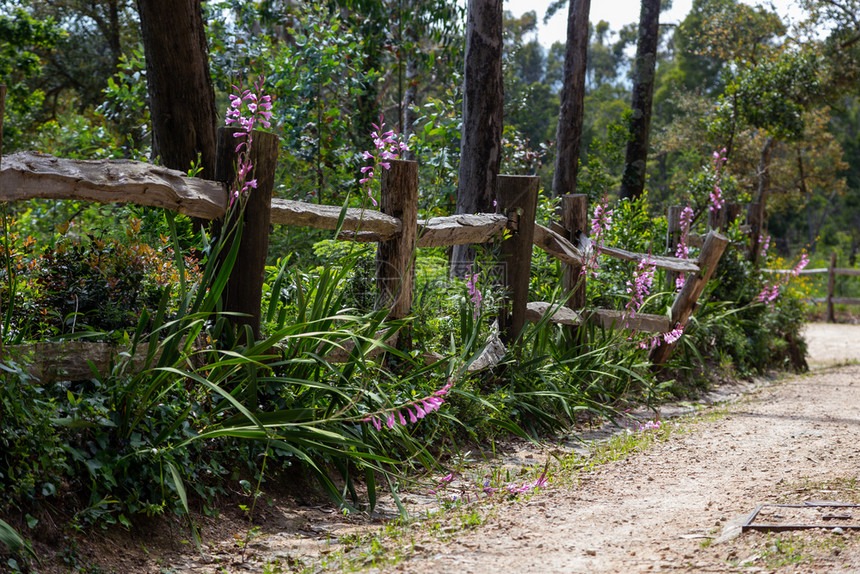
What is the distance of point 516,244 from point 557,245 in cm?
59

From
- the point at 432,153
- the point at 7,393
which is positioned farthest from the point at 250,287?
the point at 432,153

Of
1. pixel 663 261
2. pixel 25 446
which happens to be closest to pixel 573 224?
pixel 663 261

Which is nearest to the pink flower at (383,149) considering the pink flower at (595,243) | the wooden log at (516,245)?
the wooden log at (516,245)

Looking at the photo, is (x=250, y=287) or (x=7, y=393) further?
(x=250, y=287)

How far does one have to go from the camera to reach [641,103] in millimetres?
11641

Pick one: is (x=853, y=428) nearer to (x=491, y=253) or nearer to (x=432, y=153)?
(x=491, y=253)

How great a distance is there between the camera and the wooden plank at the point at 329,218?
3768 mm

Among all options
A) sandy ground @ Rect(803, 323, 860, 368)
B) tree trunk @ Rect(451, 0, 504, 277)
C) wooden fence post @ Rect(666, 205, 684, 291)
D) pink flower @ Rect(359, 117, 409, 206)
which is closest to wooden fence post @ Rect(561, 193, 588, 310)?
tree trunk @ Rect(451, 0, 504, 277)

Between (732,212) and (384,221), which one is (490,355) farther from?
(732,212)

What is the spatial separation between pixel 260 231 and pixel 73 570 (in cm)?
166

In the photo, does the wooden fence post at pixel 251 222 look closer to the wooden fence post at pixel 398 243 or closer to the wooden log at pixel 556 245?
the wooden fence post at pixel 398 243

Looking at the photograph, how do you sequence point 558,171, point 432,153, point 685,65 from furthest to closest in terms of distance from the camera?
point 685,65 < point 558,171 < point 432,153

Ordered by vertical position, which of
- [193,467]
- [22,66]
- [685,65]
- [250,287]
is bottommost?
[193,467]

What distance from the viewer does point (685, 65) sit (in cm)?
4119
